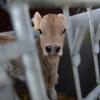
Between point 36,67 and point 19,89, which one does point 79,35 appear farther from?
point 19,89

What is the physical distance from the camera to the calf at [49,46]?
194cm

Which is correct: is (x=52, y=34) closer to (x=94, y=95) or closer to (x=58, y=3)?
(x=94, y=95)

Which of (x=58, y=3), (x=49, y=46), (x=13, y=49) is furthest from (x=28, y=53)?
(x=49, y=46)

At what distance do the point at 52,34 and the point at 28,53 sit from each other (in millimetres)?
1381

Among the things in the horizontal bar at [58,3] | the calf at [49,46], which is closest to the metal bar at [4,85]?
the horizontal bar at [58,3]

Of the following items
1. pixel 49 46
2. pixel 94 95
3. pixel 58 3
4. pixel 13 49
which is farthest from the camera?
pixel 49 46

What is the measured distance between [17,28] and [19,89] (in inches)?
73.5

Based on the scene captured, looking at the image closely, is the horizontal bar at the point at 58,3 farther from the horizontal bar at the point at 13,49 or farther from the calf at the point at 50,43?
the calf at the point at 50,43

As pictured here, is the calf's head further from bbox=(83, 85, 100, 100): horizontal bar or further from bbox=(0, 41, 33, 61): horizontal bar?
bbox=(0, 41, 33, 61): horizontal bar

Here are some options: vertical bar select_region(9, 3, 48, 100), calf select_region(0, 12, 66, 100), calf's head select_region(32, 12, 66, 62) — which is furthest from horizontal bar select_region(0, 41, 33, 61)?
calf's head select_region(32, 12, 66, 62)

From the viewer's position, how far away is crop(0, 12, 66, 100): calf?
1.94m

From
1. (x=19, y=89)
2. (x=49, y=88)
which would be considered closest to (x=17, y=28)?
(x=49, y=88)

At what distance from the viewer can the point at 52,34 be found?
2008mm

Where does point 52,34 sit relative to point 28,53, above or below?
below
